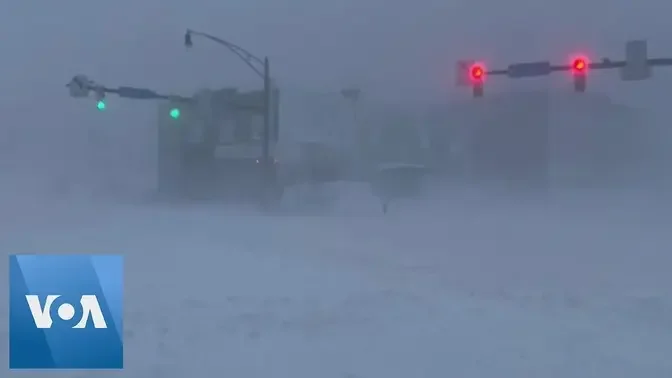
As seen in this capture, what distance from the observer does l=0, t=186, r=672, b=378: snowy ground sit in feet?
29.0

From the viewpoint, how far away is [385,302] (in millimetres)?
12516

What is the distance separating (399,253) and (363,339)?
12.3m

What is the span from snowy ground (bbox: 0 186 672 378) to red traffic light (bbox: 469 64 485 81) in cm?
445

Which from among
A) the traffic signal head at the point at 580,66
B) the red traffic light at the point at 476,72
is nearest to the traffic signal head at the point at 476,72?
the red traffic light at the point at 476,72

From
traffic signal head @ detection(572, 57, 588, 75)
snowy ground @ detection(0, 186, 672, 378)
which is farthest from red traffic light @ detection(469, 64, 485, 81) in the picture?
snowy ground @ detection(0, 186, 672, 378)

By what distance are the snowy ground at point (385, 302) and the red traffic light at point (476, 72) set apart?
4.45m

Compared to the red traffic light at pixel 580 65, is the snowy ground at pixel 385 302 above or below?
below

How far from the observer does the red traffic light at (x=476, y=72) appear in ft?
78.5

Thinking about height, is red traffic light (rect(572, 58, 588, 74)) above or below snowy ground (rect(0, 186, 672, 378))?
above

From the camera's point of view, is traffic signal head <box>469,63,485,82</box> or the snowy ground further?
traffic signal head <box>469,63,485,82</box>

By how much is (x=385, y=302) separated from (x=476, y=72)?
12692 millimetres

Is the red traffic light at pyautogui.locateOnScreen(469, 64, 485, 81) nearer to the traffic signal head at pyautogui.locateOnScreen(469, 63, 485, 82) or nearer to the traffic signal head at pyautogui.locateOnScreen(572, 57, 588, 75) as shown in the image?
the traffic signal head at pyautogui.locateOnScreen(469, 63, 485, 82)

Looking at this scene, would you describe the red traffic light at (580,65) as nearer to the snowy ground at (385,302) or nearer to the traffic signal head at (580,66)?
the traffic signal head at (580,66)

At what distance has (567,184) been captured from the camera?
5909 centimetres
